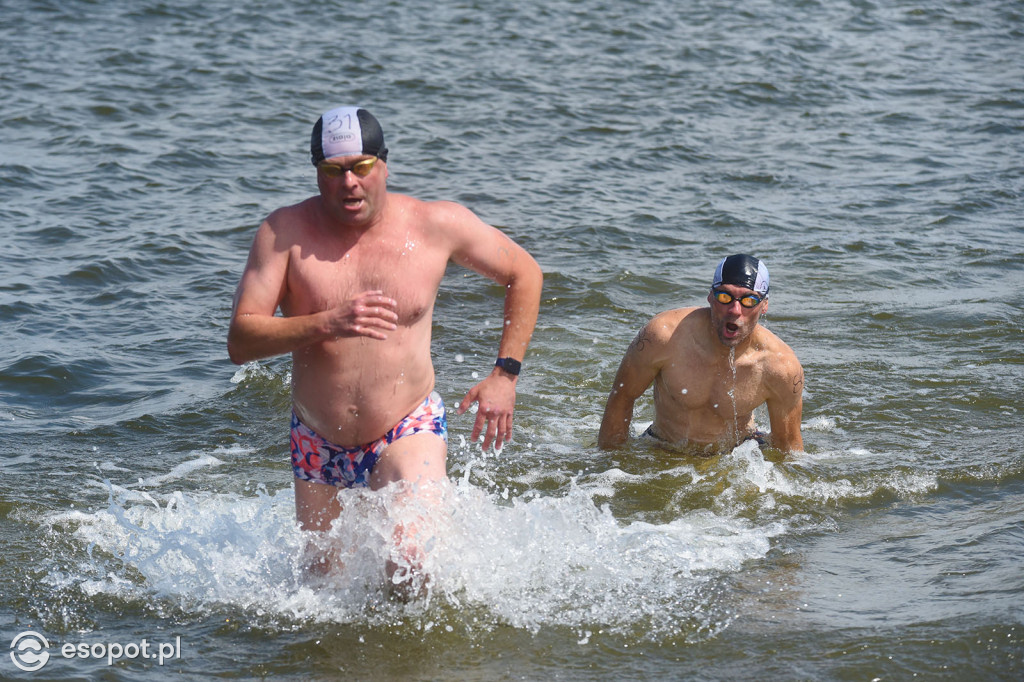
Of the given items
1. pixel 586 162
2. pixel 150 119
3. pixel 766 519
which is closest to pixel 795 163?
pixel 586 162

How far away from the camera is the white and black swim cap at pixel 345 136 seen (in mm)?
4949

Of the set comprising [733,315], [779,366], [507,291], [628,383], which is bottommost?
[628,383]

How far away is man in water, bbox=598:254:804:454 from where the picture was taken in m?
7.39

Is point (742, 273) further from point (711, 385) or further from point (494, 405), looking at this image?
point (494, 405)

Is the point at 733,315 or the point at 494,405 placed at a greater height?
the point at 494,405

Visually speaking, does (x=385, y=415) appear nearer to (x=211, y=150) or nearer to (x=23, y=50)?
(x=211, y=150)

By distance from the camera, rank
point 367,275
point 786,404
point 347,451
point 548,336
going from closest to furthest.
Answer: point 367,275
point 347,451
point 786,404
point 548,336

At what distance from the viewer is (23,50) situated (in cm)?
1916

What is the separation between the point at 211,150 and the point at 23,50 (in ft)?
19.7

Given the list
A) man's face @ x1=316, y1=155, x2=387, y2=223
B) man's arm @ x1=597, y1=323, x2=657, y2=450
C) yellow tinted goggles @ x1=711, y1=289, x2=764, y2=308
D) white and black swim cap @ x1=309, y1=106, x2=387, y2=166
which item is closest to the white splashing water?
man's arm @ x1=597, y1=323, x2=657, y2=450

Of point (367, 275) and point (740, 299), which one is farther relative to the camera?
point (740, 299)

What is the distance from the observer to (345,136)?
4.95m

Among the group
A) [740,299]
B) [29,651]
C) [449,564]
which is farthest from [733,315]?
[29,651]

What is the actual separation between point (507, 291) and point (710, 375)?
2.45 meters
